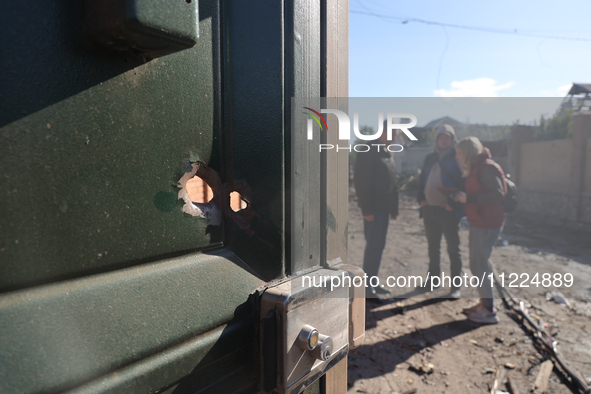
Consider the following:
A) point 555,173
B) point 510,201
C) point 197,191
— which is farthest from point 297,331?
point 555,173

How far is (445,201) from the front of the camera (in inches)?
178

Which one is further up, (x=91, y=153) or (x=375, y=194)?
(x=91, y=153)

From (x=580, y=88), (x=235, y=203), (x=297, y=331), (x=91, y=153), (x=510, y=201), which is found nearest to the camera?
(x=91, y=153)

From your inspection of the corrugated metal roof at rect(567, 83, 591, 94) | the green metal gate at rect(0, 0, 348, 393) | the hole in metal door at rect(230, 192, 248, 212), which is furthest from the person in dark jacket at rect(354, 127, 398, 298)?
the corrugated metal roof at rect(567, 83, 591, 94)

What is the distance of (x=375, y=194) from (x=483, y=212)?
3.90 feet

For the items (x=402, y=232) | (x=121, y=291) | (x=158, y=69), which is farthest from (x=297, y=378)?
(x=402, y=232)

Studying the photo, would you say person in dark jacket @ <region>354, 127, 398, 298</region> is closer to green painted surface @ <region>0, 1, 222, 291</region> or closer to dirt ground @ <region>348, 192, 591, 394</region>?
dirt ground @ <region>348, 192, 591, 394</region>

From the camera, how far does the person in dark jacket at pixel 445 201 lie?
449cm

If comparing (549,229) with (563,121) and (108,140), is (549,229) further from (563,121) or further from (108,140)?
(108,140)

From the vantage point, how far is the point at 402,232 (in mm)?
8766

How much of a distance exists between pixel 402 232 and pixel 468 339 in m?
5.29

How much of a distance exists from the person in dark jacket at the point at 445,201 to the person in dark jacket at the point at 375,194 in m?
0.50

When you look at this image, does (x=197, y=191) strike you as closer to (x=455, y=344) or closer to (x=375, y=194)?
(x=375, y=194)

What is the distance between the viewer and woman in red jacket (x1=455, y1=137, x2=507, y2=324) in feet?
12.6
